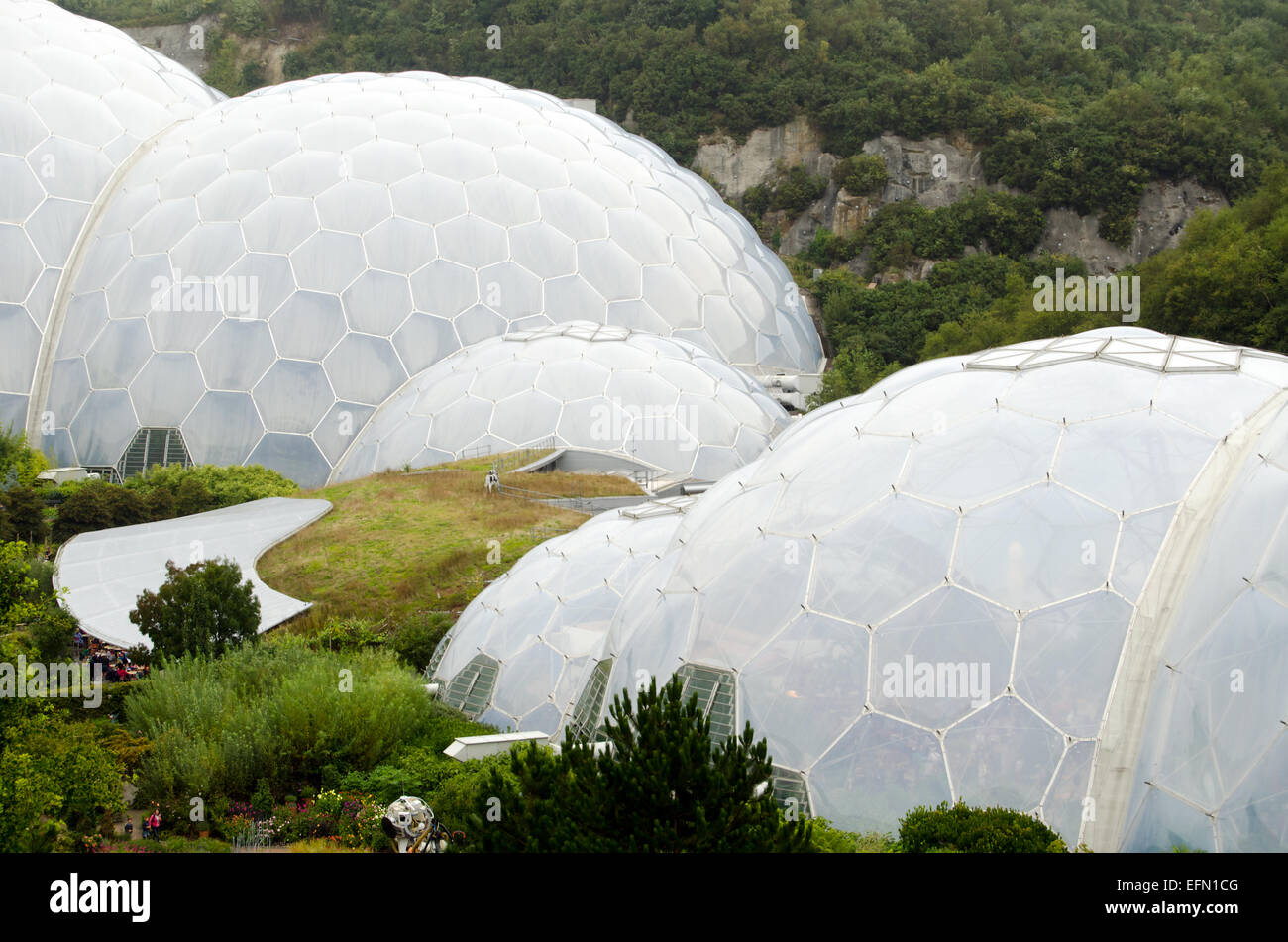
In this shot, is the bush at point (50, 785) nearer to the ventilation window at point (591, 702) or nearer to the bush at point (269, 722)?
the bush at point (269, 722)

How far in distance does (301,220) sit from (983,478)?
24.9m

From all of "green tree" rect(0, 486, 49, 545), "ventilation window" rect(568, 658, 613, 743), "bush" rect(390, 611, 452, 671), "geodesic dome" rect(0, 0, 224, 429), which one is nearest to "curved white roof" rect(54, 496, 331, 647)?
"green tree" rect(0, 486, 49, 545)

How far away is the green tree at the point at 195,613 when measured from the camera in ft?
54.5

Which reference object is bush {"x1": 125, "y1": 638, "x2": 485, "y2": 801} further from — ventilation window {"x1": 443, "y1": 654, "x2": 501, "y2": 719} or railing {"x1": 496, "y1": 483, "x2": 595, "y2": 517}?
railing {"x1": 496, "y1": 483, "x2": 595, "y2": 517}

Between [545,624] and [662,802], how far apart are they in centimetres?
874

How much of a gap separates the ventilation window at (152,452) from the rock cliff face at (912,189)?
30.5m

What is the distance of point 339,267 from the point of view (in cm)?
3228

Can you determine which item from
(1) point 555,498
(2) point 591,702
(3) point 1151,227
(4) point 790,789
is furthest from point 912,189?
(4) point 790,789

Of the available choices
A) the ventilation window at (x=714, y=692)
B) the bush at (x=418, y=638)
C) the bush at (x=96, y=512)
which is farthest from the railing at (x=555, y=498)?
the ventilation window at (x=714, y=692)

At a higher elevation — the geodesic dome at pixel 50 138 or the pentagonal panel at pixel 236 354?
the geodesic dome at pixel 50 138

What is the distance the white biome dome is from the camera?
31078 mm

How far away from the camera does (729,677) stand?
1227 centimetres

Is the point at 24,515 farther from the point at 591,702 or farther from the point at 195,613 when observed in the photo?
the point at 591,702

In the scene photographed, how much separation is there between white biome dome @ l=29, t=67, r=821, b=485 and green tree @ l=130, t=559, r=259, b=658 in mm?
13668
